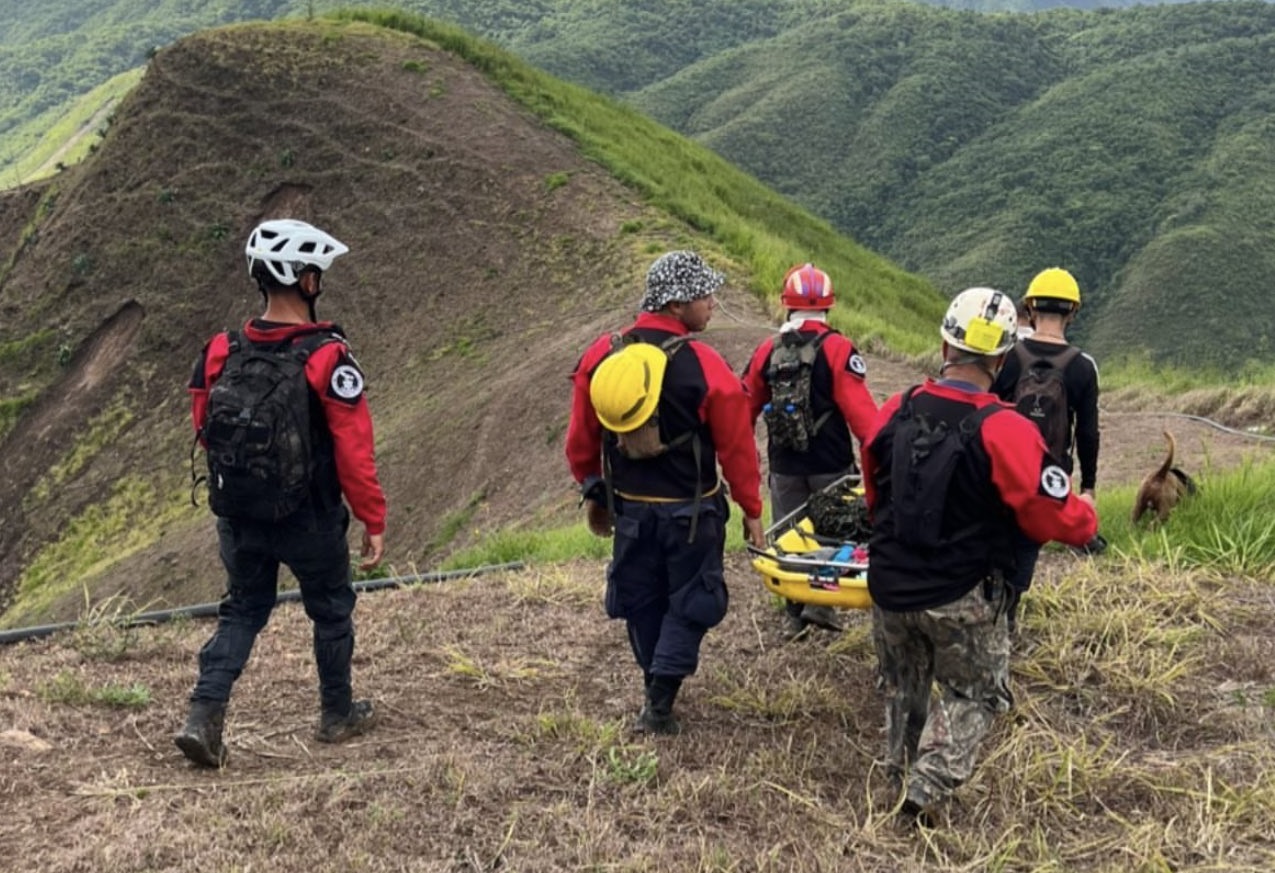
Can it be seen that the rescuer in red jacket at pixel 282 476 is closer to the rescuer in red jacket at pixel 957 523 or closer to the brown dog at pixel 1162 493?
the rescuer in red jacket at pixel 957 523

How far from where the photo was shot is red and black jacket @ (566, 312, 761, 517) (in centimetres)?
441

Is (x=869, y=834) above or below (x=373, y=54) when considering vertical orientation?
above

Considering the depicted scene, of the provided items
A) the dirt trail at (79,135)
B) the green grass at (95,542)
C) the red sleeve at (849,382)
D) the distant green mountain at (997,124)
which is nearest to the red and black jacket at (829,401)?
the red sleeve at (849,382)

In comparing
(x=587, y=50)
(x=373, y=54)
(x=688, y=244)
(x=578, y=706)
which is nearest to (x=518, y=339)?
(x=688, y=244)

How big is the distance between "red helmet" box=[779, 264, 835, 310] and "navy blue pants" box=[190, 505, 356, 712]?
2.17 meters

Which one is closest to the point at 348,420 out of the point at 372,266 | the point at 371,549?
the point at 371,549

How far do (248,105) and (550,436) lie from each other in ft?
47.6

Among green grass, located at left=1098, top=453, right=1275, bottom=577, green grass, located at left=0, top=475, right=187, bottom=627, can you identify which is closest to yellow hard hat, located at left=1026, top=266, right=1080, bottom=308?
green grass, located at left=1098, top=453, right=1275, bottom=577

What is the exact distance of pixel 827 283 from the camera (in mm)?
5383

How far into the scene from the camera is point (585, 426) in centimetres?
475

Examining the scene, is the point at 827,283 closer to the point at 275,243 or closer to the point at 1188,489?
the point at 275,243

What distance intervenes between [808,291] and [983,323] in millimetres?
1659

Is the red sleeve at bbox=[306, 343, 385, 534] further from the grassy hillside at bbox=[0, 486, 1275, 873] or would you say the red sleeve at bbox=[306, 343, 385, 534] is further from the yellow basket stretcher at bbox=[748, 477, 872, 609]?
the yellow basket stretcher at bbox=[748, 477, 872, 609]

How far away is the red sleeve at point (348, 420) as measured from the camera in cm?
428
